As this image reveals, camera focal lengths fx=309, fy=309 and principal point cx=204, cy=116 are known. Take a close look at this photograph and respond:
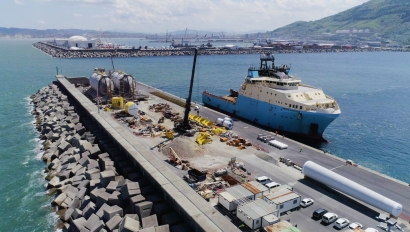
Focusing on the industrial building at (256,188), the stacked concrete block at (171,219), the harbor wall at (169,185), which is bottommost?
the stacked concrete block at (171,219)

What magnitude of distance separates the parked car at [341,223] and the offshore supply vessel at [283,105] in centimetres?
2908

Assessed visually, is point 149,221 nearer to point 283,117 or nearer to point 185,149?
point 185,149

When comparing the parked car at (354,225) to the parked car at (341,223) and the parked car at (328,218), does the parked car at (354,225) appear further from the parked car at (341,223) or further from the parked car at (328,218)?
the parked car at (328,218)

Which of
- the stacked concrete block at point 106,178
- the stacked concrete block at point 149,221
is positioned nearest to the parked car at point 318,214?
the stacked concrete block at point 149,221

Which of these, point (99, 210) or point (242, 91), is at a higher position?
point (242, 91)

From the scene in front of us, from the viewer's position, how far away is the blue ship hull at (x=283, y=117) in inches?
2071

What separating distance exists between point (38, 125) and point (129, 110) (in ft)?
73.4

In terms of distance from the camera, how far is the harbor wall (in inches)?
955

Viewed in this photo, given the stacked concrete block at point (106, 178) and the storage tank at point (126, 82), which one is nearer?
the stacked concrete block at point (106, 178)

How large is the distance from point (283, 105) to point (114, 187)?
33614 mm

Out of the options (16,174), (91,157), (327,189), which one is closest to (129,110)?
(91,157)

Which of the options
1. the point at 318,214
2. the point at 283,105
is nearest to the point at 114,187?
the point at 318,214

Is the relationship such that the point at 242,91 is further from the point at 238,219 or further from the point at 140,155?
the point at 238,219

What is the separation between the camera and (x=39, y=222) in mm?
32188
